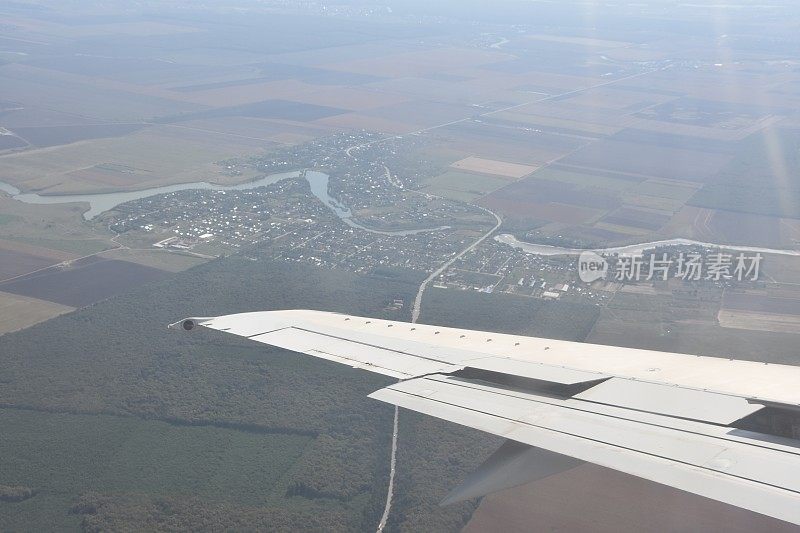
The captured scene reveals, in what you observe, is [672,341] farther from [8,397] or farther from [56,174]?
[56,174]

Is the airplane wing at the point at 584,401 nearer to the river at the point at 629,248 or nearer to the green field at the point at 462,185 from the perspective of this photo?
the river at the point at 629,248

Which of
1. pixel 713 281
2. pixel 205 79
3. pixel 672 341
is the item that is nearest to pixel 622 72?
pixel 205 79

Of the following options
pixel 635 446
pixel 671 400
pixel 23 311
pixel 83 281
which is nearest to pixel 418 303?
pixel 83 281

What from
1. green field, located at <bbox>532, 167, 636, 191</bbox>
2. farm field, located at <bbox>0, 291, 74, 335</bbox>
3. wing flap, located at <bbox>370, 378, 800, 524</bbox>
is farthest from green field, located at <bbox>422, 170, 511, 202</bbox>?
wing flap, located at <bbox>370, 378, 800, 524</bbox>

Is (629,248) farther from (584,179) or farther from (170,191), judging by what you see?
(170,191)

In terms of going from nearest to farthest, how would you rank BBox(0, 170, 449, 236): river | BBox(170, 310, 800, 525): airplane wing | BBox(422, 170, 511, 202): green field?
BBox(170, 310, 800, 525): airplane wing → BBox(0, 170, 449, 236): river → BBox(422, 170, 511, 202): green field

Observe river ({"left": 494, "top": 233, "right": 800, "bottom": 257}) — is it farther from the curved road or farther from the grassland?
the grassland

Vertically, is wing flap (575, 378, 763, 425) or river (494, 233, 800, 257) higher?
wing flap (575, 378, 763, 425)

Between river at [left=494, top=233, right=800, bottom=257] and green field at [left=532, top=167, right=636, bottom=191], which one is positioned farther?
green field at [left=532, top=167, right=636, bottom=191]

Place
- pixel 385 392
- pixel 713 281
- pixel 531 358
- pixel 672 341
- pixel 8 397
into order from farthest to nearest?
pixel 713 281 < pixel 672 341 < pixel 8 397 < pixel 531 358 < pixel 385 392
